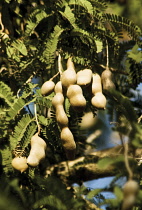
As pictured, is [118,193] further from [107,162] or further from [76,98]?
[76,98]

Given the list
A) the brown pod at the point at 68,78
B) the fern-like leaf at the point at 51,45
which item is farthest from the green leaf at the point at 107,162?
the fern-like leaf at the point at 51,45

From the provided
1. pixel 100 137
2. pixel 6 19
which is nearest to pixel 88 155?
pixel 100 137

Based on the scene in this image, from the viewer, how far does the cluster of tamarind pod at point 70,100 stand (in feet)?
4.89

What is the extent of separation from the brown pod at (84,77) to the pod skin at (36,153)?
277 mm

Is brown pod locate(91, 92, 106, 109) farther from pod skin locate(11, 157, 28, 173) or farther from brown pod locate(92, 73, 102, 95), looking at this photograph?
pod skin locate(11, 157, 28, 173)

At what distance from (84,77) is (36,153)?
350mm

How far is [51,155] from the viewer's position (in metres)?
2.28

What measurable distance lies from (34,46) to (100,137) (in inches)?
28.4

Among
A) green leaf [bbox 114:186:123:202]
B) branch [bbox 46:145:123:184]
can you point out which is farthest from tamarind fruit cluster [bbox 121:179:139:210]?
branch [bbox 46:145:123:184]

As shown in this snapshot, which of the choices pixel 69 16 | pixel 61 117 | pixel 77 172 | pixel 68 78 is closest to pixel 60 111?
pixel 61 117

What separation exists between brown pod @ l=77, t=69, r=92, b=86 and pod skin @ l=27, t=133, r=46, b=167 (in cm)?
28

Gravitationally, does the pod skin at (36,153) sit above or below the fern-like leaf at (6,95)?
below

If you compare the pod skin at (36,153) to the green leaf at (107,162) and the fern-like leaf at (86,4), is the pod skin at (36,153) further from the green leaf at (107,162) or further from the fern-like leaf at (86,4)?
the fern-like leaf at (86,4)

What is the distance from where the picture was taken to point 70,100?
1502 mm
